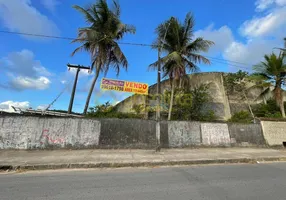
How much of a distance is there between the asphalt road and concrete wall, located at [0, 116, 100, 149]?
3.21 m

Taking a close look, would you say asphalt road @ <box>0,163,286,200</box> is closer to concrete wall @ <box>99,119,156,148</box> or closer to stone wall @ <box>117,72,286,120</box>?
concrete wall @ <box>99,119,156,148</box>

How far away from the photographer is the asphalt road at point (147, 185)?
367 centimetres

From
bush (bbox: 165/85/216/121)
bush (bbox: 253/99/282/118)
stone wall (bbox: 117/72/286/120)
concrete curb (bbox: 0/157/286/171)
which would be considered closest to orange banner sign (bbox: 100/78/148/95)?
stone wall (bbox: 117/72/286/120)

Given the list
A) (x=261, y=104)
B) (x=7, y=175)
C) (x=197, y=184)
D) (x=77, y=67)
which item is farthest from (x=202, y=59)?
(x=7, y=175)

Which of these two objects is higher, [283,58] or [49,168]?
[283,58]

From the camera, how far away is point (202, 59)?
13.2 m

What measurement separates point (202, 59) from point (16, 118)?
12.2 m

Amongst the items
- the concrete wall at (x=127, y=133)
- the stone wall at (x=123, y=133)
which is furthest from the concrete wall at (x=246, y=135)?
the concrete wall at (x=127, y=133)

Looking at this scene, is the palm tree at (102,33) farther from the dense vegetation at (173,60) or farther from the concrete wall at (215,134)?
the concrete wall at (215,134)

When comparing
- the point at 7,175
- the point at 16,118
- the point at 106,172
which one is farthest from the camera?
the point at 16,118

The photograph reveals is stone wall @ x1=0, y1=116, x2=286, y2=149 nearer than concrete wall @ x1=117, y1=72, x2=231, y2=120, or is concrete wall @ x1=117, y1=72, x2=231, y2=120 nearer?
stone wall @ x1=0, y1=116, x2=286, y2=149

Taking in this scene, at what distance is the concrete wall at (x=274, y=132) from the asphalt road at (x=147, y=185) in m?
5.87

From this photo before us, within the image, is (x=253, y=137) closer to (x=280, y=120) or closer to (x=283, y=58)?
(x=280, y=120)

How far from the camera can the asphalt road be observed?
12.0 feet
